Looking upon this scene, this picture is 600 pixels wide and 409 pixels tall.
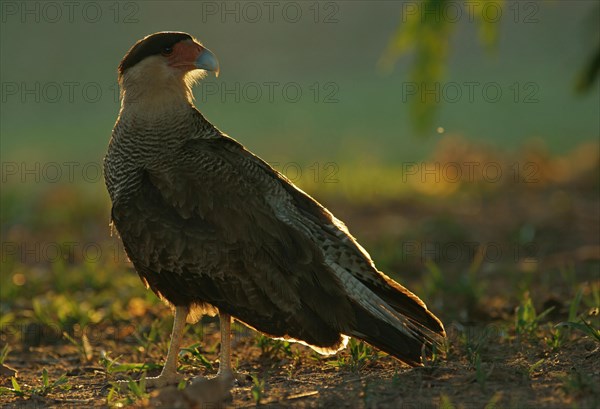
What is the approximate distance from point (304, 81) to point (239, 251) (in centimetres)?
2049

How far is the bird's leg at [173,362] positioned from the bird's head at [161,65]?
1131 mm

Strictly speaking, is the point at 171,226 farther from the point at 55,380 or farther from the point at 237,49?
the point at 237,49

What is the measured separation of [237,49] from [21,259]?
20.6 m

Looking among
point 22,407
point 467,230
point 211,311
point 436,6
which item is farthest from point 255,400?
point 467,230

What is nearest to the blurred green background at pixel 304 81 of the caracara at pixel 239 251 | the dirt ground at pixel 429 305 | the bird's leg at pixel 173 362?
the dirt ground at pixel 429 305

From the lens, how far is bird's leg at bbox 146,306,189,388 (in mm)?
4367

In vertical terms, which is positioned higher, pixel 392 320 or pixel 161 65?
pixel 161 65

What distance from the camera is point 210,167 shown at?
14.6 feet

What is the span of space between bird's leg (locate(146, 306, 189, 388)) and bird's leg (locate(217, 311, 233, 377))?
0.71 feet

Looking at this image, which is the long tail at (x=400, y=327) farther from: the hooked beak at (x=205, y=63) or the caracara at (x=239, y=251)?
the hooked beak at (x=205, y=63)

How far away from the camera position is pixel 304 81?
24469 mm

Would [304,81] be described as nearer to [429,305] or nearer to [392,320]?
[429,305]

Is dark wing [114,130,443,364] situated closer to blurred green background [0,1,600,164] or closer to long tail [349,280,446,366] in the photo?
long tail [349,280,446,366]

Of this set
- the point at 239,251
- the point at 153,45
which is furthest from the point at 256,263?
the point at 153,45
